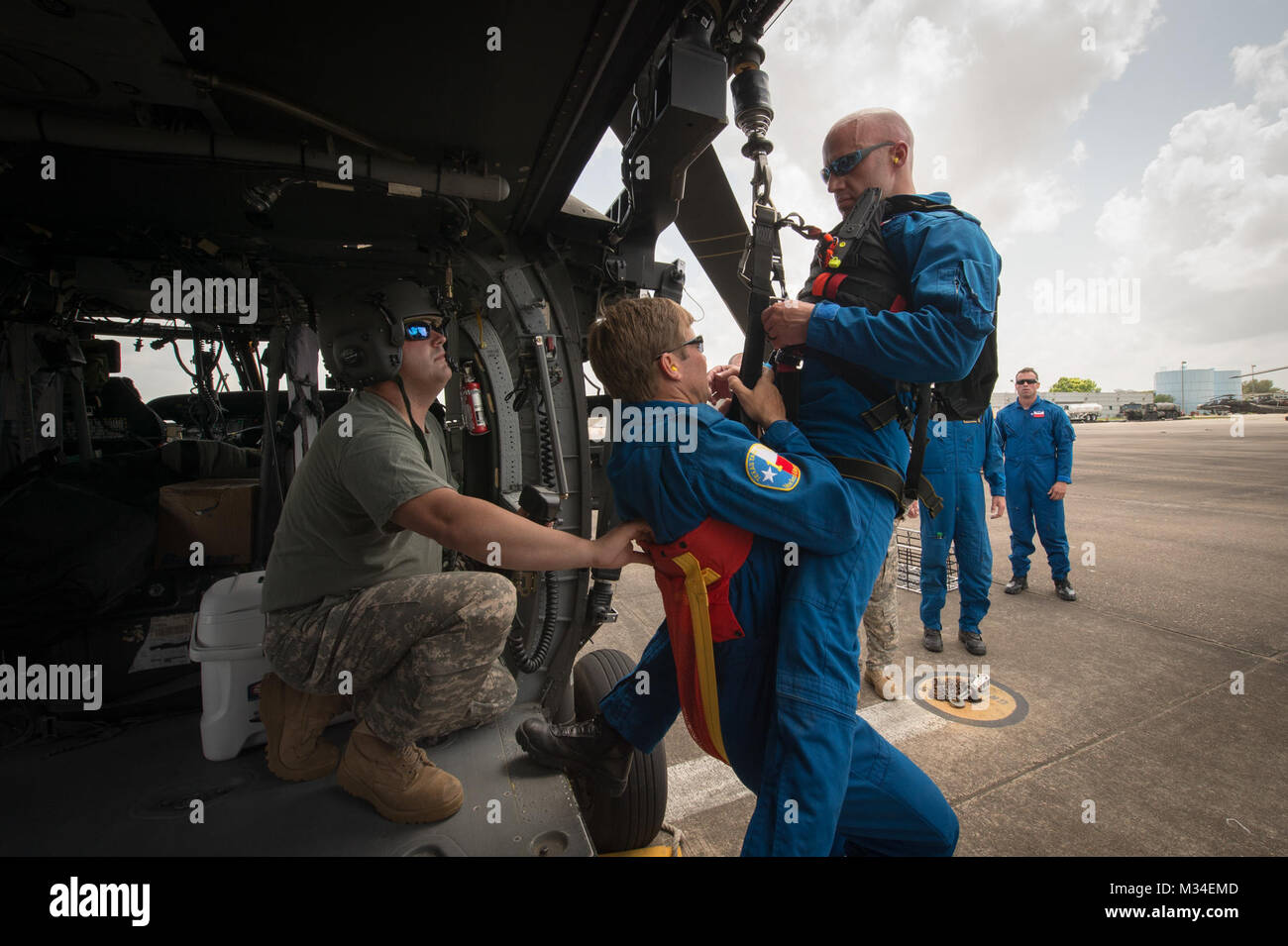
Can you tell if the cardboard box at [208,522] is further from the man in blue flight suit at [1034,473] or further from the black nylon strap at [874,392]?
the man in blue flight suit at [1034,473]

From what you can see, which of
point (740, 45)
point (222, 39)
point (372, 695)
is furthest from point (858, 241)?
point (372, 695)

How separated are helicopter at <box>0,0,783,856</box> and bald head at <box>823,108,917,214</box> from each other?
25 cm

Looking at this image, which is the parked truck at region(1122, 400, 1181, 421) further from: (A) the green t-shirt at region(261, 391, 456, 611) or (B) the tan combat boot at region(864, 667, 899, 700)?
(A) the green t-shirt at region(261, 391, 456, 611)

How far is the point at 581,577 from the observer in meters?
2.90

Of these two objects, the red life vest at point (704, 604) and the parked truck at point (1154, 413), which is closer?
the red life vest at point (704, 604)

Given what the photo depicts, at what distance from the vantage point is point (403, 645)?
1896 mm

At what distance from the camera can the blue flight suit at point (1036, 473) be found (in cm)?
526

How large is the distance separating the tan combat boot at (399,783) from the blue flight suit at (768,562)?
3.59ft

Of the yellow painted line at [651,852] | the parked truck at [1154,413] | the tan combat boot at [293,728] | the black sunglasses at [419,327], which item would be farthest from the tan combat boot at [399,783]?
the parked truck at [1154,413]

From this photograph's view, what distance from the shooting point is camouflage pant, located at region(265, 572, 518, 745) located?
1884mm

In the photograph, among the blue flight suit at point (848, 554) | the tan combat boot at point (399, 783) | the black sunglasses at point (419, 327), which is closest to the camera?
the blue flight suit at point (848, 554)

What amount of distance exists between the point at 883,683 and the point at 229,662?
138 inches

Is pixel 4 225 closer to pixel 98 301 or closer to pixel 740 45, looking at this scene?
pixel 98 301

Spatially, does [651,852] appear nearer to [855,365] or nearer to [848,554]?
[848,554]
